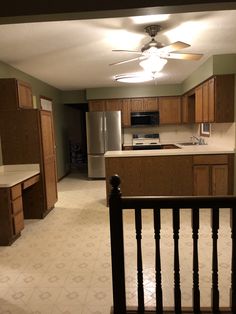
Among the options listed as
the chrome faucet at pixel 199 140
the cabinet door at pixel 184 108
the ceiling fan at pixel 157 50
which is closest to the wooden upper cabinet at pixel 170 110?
the cabinet door at pixel 184 108

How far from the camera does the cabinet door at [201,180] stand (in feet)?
13.8

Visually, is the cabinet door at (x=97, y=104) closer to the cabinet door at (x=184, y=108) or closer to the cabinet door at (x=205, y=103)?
the cabinet door at (x=184, y=108)

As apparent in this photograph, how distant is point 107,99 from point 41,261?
481 cm

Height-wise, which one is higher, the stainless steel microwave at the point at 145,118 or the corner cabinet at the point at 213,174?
the stainless steel microwave at the point at 145,118

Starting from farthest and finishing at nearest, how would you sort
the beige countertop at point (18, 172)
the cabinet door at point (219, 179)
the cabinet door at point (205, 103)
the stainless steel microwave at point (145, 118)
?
1. the stainless steel microwave at point (145, 118)
2. the cabinet door at point (205, 103)
3. the cabinet door at point (219, 179)
4. the beige countertop at point (18, 172)

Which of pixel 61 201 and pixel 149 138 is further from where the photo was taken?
pixel 149 138

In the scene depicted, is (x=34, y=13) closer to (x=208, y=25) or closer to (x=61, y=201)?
(x=208, y=25)

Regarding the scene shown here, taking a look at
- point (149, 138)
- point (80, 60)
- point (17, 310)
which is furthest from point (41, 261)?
point (149, 138)

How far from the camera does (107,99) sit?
22.0 ft

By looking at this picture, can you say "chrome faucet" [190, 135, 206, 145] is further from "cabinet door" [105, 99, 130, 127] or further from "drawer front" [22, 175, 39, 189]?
"drawer front" [22, 175, 39, 189]

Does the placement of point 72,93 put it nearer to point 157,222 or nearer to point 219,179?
point 219,179

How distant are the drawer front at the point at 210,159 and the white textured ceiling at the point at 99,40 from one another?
1.58 m

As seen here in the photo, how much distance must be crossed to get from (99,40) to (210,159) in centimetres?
247

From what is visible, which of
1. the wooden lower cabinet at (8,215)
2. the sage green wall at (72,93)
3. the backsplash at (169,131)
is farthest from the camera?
the backsplash at (169,131)
